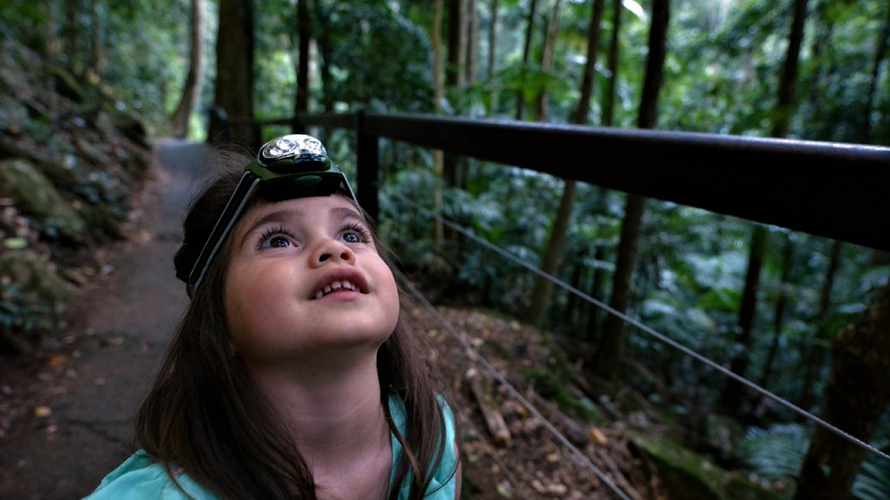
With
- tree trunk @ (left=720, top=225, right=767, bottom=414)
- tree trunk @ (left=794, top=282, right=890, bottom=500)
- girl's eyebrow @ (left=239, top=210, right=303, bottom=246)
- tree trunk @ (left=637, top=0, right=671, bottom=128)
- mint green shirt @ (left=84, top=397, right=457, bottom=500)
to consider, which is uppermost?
tree trunk @ (left=637, top=0, right=671, bottom=128)

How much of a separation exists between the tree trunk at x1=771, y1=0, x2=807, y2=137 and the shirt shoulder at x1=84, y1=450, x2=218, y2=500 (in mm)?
7115

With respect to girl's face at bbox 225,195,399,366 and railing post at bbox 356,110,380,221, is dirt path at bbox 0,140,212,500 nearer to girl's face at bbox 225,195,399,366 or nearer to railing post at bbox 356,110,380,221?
girl's face at bbox 225,195,399,366

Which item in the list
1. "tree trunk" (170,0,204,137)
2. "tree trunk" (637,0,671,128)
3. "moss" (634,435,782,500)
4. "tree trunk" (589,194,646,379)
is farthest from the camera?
"tree trunk" (170,0,204,137)

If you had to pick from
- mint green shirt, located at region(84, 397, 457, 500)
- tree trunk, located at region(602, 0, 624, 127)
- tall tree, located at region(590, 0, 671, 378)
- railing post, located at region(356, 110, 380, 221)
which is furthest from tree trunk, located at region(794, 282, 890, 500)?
Answer: tree trunk, located at region(602, 0, 624, 127)

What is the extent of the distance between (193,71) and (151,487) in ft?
62.0

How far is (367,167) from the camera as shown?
291cm

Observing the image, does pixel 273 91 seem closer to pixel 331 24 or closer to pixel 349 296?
pixel 331 24

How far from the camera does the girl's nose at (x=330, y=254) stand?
967 mm

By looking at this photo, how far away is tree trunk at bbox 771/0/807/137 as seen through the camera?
6.69 meters

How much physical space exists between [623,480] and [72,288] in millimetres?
4219

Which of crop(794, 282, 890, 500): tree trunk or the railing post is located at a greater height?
the railing post

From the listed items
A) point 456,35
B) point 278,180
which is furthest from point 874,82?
point 278,180

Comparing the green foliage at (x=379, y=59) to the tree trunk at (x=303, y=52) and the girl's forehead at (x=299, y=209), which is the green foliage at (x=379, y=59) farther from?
the girl's forehead at (x=299, y=209)

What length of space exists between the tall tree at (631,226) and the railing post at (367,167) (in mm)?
2878
